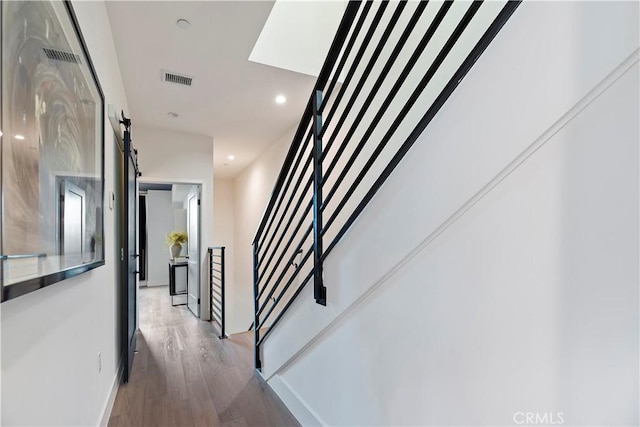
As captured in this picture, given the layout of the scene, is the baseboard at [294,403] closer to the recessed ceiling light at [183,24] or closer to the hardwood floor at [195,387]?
the hardwood floor at [195,387]

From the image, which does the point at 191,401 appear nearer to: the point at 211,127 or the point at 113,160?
the point at 113,160

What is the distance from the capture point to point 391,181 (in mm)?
1264

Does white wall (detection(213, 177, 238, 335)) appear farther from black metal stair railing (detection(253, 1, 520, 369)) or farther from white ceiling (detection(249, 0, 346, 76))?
white ceiling (detection(249, 0, 346, 76))

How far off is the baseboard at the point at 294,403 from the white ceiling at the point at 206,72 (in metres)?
2.58

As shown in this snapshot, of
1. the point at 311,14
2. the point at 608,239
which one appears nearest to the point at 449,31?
the point at 608,239

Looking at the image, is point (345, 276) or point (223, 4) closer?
point (345, 276)

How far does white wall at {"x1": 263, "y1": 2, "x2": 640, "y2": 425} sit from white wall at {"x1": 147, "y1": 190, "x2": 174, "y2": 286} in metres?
8.05

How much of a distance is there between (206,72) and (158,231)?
6.48 m

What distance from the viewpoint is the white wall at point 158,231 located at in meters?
8.03

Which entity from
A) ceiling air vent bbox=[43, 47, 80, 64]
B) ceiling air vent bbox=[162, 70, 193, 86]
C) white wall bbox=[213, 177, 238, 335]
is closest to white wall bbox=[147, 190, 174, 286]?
white wall bbox=[213, 177, 238, 335]

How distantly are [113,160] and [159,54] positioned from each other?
97cm

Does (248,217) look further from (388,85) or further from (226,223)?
(388,85)

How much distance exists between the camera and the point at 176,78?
2.88 meters

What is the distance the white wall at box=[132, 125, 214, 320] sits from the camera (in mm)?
4070
